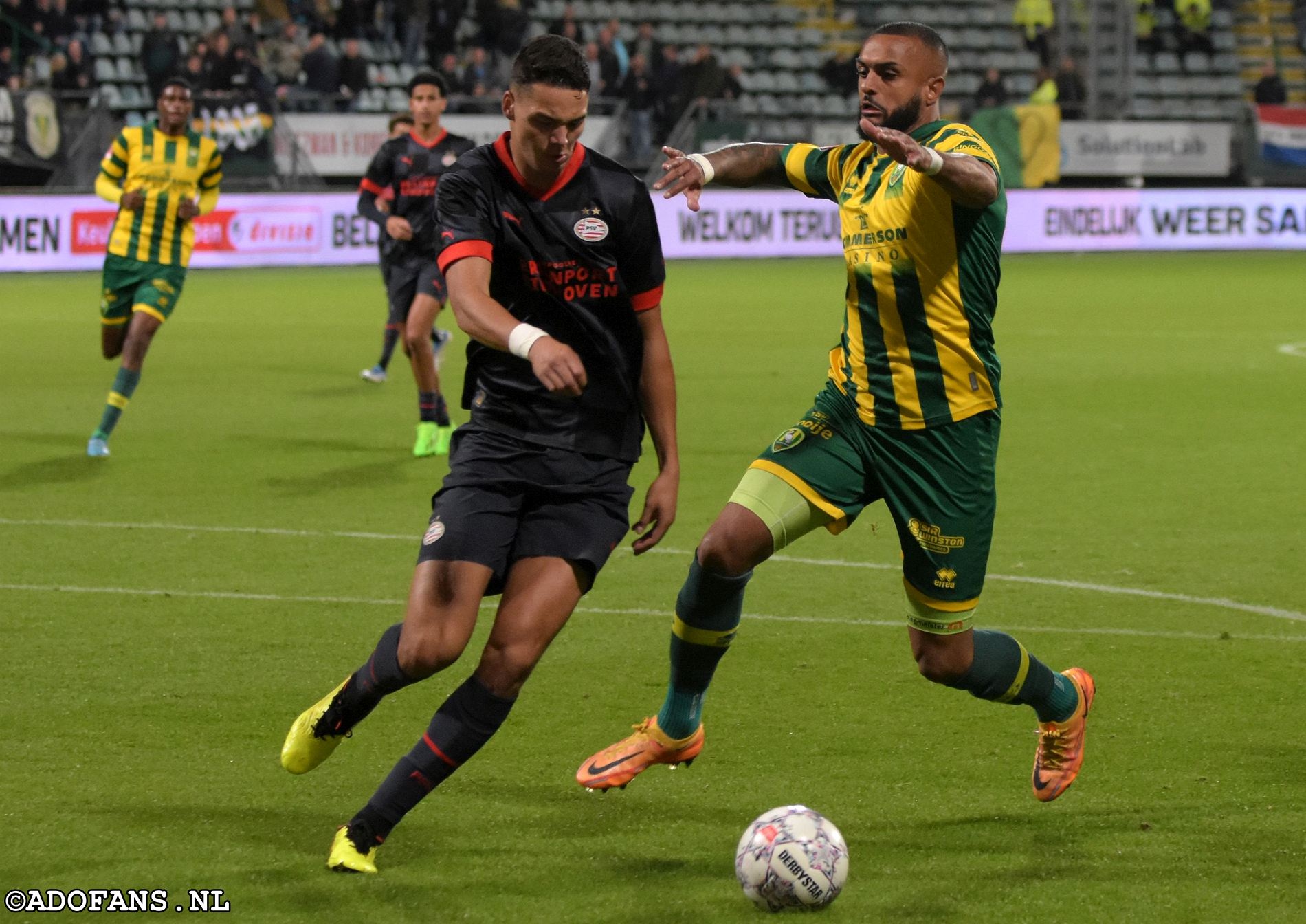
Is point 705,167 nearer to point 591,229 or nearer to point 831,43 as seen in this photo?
point 591,229

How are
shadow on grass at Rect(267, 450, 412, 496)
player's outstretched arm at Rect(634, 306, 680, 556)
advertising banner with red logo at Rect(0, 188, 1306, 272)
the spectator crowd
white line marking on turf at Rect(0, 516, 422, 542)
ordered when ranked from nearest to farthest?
player's outstretched arm at Rect(634, 306, 680, 556), white line marking on turf at Rect(0, 516, 422, 542), shadow on grass at Rect(267, 450, 412, 496), advertising banner with red logo at Rect(0, 188, 1306, 272), the spectator crowd

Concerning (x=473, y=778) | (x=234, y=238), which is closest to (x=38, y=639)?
(x=473, y=778)

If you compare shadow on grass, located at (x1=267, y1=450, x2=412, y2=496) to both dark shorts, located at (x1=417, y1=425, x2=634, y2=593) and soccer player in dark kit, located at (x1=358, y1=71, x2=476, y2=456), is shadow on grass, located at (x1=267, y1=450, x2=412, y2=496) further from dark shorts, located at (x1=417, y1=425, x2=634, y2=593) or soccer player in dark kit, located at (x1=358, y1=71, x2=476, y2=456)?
dark shorts, located at (x1=417, y1=425, x2=634, y2=593)

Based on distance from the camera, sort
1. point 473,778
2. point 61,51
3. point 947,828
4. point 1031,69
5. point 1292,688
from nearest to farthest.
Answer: point 947,828
point 473,778
point 1292,688
point 61,51
point 1031,69

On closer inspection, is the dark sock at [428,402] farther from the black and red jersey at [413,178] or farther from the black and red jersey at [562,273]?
the black and red jersey at [562,273]

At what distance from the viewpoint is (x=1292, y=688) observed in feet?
20.2

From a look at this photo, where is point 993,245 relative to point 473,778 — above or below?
above

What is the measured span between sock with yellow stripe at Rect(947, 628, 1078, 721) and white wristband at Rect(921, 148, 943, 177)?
1.31m

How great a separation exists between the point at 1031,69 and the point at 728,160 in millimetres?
29964

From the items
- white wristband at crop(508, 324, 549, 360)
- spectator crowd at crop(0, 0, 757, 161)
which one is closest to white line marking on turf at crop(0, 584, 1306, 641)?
white wristband at crop(508, 324, 549, 360)

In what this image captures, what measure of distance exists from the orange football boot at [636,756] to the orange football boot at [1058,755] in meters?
0.93

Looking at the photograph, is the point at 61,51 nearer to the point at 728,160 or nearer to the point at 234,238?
the point at 234,238

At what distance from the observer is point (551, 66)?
444 cm

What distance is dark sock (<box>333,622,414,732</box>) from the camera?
4.42 metres
